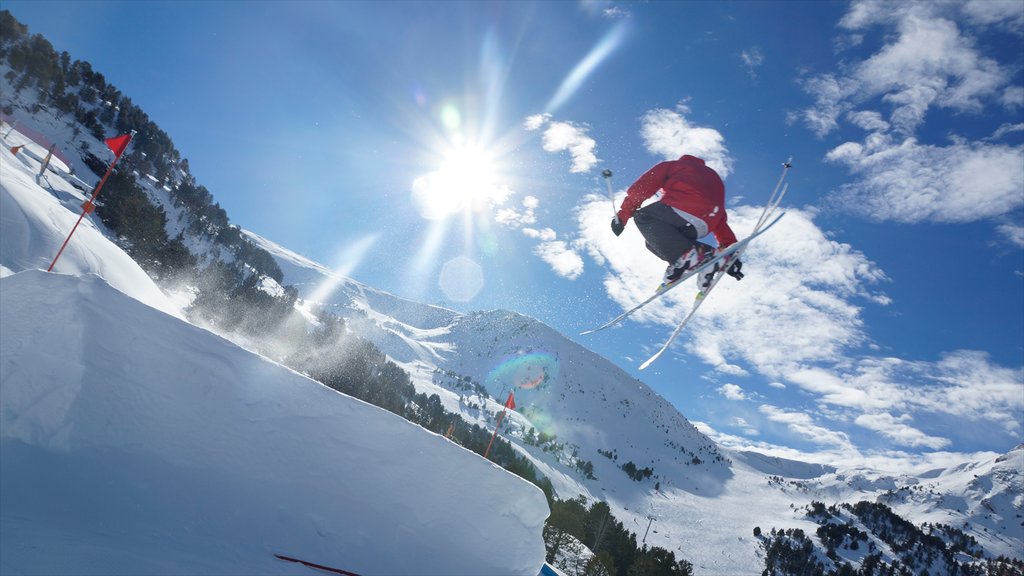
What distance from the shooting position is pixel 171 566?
4703 mm

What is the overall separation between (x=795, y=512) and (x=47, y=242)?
618 ft

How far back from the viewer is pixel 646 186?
24.5ft

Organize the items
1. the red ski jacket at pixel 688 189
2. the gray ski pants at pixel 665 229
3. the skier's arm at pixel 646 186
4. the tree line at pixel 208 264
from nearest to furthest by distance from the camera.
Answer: the red ski jacket at pixel 688 189 → the skier's arm at pixel 646 186 → the gray ski pants at pixel 665 229 → the tree line at pixel 208 264

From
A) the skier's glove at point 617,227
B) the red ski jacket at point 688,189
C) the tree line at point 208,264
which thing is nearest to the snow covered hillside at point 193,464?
the skier's glove at point 617,227

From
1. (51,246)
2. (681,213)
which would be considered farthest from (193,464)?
(681,213)

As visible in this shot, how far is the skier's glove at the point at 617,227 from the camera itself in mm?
7777

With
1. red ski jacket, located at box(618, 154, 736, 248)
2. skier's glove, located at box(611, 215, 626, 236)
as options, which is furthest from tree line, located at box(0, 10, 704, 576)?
red ski jacket, located at box(618, 154, 736, 248)

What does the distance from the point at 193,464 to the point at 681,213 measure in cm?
760

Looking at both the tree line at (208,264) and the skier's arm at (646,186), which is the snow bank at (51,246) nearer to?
the skier's arm at (646,186)

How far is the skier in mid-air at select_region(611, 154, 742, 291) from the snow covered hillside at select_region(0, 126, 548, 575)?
4662 mm

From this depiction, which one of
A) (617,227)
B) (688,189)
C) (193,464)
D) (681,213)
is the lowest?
(193,464)

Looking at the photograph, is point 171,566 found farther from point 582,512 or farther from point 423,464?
point 582,512

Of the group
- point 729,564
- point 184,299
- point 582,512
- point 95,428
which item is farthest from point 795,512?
point 95,428

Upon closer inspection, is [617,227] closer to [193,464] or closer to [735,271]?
[735,271]
